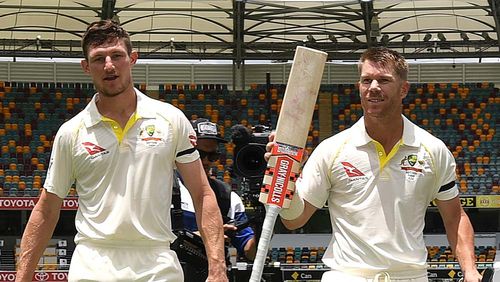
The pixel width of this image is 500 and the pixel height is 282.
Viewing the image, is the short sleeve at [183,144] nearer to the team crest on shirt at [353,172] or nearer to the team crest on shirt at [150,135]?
the team crest on shirt at [150,135]

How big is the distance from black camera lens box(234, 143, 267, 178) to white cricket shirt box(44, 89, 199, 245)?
1.41 metres

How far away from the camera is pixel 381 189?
393 cm

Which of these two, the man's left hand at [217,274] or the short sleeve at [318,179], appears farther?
the short sleeve at [318,179]

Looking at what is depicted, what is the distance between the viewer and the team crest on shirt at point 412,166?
397 centimetres

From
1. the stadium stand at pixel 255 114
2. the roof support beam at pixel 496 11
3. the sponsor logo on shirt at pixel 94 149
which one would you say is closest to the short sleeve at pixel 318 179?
the sponsor logo on shirt at pixel 94 149

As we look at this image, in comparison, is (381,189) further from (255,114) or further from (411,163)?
(255,114)

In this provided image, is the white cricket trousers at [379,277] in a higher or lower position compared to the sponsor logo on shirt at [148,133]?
lower

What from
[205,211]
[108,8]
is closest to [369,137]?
[205,211]

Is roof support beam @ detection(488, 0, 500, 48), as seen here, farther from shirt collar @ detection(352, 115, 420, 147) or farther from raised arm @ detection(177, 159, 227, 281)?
raised arm @ detection(177, 159, 227, 281)

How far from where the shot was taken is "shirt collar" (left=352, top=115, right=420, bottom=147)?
4043 millimetres

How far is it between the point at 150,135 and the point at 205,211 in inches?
15.1

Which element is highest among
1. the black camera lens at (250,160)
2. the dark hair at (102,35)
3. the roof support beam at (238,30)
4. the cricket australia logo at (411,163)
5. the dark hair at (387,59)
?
the roof support beam at (238,30)

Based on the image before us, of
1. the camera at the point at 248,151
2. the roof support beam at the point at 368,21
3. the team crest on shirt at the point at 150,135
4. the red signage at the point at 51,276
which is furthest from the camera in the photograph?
the roof support beam at the point at 368,21

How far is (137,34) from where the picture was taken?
24.2 meters
